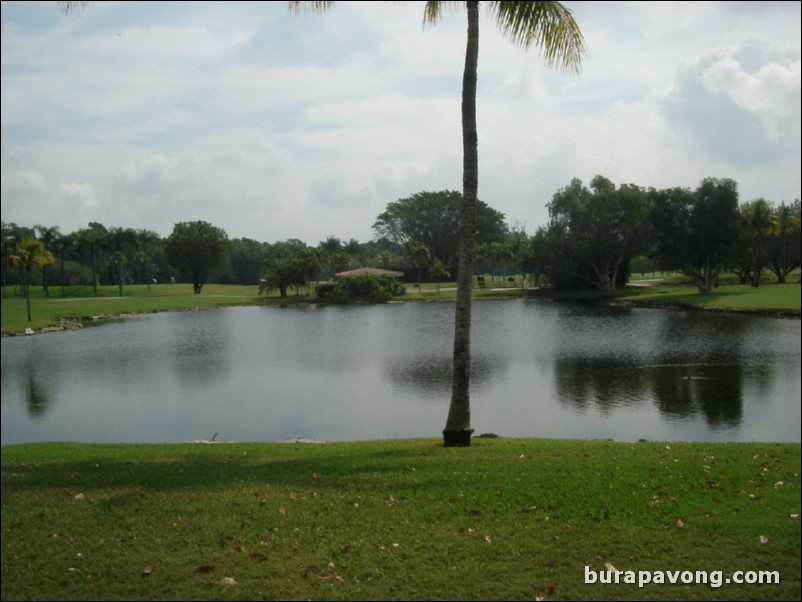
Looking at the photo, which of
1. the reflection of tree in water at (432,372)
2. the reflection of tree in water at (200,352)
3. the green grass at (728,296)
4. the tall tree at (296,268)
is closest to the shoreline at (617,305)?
the green grass at (728,296)

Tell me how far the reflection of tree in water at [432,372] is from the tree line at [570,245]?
6.69 metres

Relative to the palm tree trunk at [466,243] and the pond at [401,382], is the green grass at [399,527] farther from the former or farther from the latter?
the pond at [401,382]

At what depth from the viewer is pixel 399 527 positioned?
6562 millimetres

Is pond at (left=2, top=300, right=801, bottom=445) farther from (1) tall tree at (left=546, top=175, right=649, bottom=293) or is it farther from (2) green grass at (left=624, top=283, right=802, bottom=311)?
(1) tall tree at (left=546, top=175, right=649, bottom=293)

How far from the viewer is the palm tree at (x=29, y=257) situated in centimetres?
632

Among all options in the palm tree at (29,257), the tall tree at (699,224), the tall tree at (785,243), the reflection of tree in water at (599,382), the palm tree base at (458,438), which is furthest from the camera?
the tall tree at (785,243)

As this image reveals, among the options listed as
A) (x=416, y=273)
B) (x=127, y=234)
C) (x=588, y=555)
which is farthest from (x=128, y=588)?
(x=416, y=273)

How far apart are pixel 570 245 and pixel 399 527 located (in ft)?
201

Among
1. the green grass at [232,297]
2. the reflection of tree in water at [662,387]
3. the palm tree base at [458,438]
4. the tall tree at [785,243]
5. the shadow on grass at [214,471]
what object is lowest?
the reflection of tree in water at [662,387]

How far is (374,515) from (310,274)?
6995 cm

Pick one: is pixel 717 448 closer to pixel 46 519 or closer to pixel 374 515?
pixel 374 515

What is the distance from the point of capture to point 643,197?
5894 centimetres

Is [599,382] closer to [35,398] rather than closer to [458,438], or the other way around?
[458,438]

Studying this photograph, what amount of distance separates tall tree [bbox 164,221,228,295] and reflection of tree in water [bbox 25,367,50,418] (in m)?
6.41
